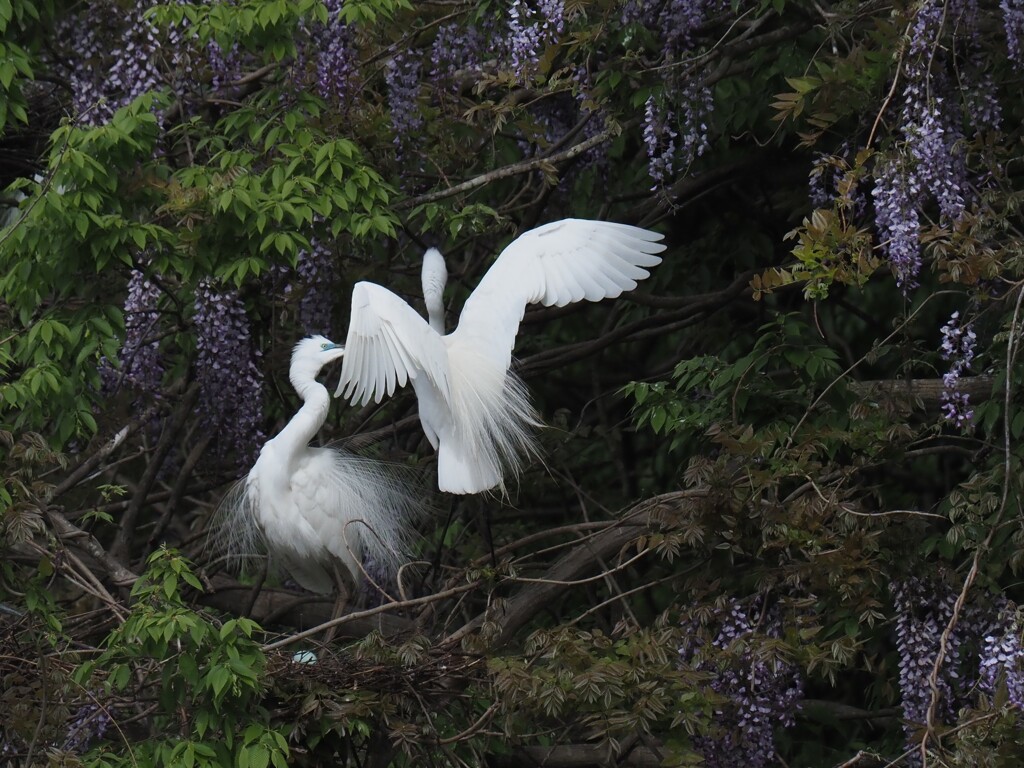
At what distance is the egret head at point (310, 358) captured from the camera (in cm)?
455

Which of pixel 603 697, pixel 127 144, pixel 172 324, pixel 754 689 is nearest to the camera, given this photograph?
pixel 603 697

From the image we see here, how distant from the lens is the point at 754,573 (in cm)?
395

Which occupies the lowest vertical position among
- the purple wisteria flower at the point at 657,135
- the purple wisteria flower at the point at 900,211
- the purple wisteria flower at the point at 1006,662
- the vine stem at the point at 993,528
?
the purple wisteria flower at the point at 1006,662

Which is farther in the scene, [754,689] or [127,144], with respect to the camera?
[127,144]

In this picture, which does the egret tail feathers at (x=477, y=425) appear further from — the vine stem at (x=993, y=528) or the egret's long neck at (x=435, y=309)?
the vine stem at (x=993, y=528)

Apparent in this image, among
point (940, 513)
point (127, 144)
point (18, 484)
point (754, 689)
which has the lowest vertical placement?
point (754, 689)

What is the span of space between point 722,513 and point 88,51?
2447 mm

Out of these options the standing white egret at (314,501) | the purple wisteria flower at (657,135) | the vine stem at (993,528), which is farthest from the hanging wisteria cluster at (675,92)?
the vine stem at (993,528)

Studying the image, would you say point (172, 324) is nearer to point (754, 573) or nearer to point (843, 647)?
point (754, 573)

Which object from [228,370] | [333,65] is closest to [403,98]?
[333,65]

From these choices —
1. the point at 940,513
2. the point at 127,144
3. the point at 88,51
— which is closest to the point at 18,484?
the point at 127,144

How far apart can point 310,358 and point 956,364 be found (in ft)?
5.97

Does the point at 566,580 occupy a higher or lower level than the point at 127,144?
lower

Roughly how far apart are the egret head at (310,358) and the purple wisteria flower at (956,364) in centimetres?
170
